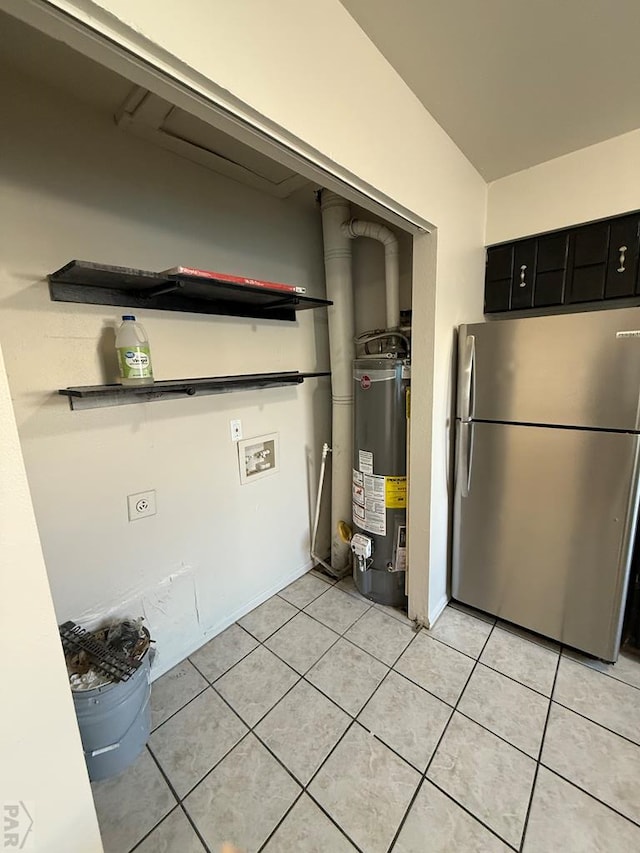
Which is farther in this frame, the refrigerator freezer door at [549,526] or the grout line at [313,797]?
the refrigerator freezer door at [549,526]

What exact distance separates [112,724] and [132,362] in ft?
4.05

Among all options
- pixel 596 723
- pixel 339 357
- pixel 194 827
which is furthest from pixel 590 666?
pixel 339 357

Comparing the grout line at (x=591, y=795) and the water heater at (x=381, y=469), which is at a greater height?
the water heater at (x=381, y=469)

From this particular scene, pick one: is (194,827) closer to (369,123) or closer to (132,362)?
(132,362)

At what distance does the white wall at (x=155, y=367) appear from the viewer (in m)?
1.17

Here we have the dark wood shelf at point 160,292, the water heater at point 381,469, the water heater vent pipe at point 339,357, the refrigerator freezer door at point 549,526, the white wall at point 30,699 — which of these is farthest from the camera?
the water heater vent pipe at point 339,357

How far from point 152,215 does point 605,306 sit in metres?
2.20

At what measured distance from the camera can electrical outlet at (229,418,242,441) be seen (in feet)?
6.02

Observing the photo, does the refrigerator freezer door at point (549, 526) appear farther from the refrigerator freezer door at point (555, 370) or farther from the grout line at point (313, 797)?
the grout line at point (313, 797)

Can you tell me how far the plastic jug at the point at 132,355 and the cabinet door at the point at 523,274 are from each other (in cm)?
190

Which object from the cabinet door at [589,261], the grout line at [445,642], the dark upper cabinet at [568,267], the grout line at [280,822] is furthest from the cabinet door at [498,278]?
the grout line at [280,822]

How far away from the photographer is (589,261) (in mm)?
1752

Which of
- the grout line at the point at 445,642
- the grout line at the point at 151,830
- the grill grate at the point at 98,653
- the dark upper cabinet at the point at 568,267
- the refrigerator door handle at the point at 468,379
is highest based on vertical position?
the dark upper cabinet at the point at 568,267

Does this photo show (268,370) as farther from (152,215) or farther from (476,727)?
(476,727)
